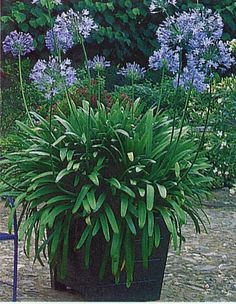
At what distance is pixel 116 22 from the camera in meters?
7.38

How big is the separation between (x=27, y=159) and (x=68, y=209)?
0.88ft

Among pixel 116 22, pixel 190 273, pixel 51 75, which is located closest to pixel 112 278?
pixel 190 273

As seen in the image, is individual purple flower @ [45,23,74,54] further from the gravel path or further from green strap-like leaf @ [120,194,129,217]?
the gravel path

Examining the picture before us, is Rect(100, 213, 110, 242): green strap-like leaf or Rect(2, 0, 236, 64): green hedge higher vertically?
Rect(2, 0, 236, 64): green hedge

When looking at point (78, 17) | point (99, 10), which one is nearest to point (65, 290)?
point (78, 17)

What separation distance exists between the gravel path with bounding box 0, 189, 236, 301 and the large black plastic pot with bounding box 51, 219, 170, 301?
0.11 m

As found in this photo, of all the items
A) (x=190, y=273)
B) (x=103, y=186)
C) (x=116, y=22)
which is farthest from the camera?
(x=116, y=22)

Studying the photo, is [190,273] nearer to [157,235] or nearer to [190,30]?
[157,235]

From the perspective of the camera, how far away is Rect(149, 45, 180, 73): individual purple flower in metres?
3.24

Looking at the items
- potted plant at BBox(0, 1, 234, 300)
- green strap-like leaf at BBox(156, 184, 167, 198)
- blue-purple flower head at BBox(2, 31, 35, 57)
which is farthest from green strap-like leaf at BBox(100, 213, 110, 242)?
blue-purple flower head at BBox(2, 31, 35, 57)

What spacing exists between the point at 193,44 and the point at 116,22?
4.31m

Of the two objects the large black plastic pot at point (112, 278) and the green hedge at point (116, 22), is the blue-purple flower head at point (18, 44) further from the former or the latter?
the green hedge at point (116, 22)

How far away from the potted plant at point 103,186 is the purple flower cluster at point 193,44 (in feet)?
0.04

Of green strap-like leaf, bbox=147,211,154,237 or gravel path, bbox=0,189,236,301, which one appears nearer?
green strap-like leaf, bbox=147,211,154,237
